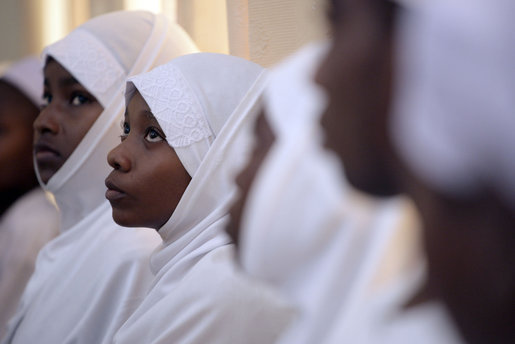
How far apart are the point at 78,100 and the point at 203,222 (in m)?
0.76

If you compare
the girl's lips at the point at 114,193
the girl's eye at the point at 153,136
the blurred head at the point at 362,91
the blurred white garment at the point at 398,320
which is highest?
the blurred head at the point at 362,91

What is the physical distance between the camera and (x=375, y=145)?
1.68 feet

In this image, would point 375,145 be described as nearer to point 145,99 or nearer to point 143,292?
point 145,99

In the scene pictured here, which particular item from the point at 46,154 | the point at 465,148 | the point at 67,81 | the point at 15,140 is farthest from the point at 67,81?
the point at 465,148

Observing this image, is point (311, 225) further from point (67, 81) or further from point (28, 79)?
point (28, 79)

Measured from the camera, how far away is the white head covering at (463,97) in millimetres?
456

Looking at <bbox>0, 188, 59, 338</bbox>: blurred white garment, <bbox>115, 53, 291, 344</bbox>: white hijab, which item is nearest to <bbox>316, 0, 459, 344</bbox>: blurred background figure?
<bbox>115, 53, 291, 344</bbox>: white hijab

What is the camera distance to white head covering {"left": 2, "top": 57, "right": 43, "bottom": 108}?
226 cm

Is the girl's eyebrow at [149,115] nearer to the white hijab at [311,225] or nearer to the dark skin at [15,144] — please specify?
the white hijab at [311,225]

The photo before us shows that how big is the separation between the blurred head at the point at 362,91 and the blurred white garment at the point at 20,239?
1722 mm

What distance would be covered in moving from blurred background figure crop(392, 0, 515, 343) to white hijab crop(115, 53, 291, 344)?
1.97ft

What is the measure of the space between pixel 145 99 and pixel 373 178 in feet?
2.93

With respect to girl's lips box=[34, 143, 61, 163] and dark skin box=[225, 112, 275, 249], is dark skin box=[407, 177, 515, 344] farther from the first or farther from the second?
girl's lips box=[34, 143, 61, 163]

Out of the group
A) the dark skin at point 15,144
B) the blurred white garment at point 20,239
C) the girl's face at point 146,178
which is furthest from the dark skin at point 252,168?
the dark skin at point 15,144
